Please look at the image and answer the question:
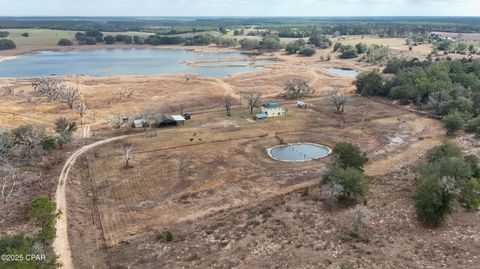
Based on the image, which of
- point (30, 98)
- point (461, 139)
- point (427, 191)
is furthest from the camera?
point (30, 98)

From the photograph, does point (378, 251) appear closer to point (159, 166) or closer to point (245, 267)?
point (245, 267)

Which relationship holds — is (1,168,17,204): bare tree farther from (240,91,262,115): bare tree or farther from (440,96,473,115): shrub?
(440,96,473,115): shrub

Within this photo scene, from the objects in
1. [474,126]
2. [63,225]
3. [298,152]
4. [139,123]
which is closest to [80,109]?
[139,123]

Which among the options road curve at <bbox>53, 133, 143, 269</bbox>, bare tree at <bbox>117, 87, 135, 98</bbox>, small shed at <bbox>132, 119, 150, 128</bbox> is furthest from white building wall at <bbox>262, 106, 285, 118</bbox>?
bare tree at <bbox>117, 87, 135, 98</bbox>

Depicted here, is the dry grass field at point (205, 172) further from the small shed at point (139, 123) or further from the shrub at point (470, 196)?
the shrub at point (470, 196)

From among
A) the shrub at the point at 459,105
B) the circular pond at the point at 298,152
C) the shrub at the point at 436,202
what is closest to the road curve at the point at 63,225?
the circular pond at the point at 298,152

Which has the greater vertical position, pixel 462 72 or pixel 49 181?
pixel 462 72

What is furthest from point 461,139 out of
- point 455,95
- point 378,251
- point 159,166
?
point 159,166
